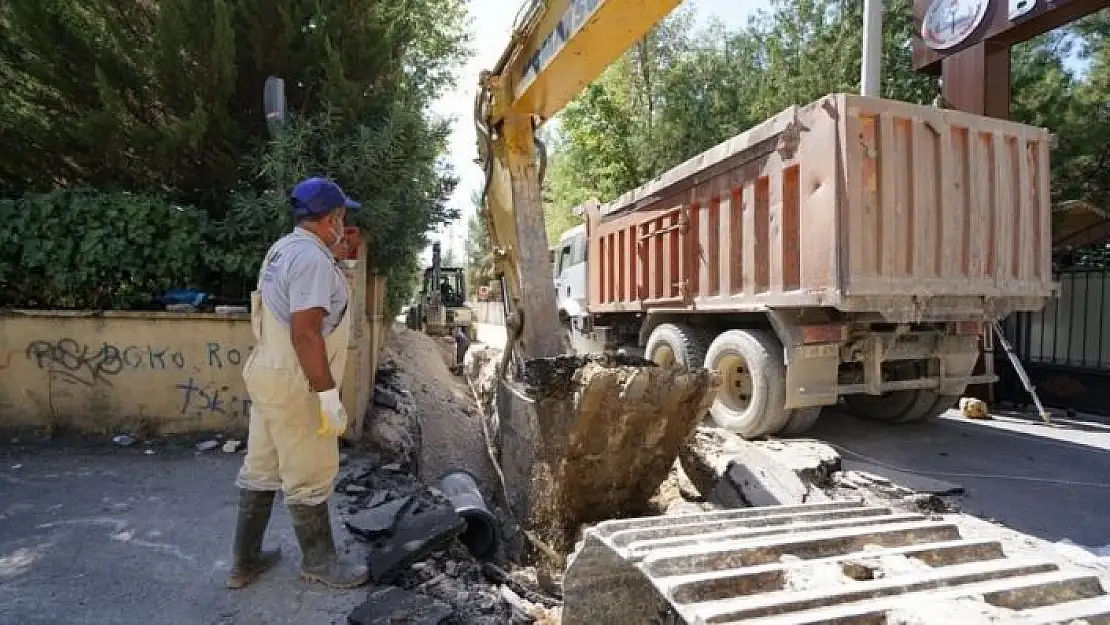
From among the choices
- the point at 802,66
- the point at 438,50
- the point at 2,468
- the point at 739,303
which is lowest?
the point at 2,468

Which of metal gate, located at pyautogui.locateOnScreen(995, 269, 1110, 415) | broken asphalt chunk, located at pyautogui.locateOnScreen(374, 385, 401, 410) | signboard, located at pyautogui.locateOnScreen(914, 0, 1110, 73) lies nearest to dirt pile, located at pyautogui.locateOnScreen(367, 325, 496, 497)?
broken asphalt chunk, located at pyautogui.locateOnScreen(374, 385, 401, 410)

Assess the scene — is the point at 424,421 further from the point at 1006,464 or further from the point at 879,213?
the point at 1006,464

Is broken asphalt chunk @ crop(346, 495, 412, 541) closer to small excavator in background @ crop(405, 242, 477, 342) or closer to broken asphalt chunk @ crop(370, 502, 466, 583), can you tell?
broken asphalt chunk @ crop(370, 502, 466, 583)

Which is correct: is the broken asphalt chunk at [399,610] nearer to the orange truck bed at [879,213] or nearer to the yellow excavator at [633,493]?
the yellow excavator at [633,493]

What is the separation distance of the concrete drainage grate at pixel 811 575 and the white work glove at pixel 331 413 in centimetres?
111

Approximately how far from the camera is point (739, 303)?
5957mm

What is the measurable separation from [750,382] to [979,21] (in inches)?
203

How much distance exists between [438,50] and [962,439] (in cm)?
954

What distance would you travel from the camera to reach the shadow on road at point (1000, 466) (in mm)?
4180

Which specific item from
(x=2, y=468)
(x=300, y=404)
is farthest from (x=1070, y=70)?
(x=2, y=468)

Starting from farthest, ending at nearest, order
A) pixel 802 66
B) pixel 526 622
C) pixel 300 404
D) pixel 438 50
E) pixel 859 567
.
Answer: pixel 802 66, pixel 438 50, pixel 526 622, pixel 300 404, pixel 859 567

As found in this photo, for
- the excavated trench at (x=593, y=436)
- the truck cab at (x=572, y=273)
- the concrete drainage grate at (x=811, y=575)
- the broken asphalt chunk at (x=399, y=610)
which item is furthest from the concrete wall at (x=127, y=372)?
the truck cab at (x=572, y=273)

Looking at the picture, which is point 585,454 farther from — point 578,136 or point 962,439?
point 578,136

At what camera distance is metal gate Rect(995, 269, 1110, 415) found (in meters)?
7.78
